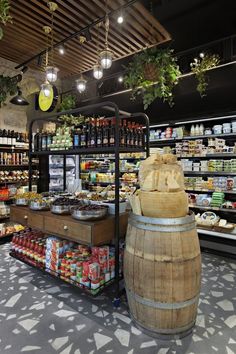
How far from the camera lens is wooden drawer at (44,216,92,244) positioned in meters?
2.50

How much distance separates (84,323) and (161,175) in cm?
163

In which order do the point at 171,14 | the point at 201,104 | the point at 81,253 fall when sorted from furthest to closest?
the point at 171,14 < the point at 201,104 < the point at 81,253

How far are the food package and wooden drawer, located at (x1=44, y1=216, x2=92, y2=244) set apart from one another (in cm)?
81

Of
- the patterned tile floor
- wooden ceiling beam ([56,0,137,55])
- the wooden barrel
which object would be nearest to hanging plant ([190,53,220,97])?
wooden ceiling beam ([56,0,137,55])

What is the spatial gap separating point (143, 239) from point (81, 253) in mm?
1112

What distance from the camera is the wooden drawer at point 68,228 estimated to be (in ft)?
8.20

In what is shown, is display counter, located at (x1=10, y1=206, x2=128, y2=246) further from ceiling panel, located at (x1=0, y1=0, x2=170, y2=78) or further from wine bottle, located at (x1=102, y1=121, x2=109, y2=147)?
ceiling panel, located at (x1=0, y1=0, x2=170, y2=78)

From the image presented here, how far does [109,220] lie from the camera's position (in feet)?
8.74

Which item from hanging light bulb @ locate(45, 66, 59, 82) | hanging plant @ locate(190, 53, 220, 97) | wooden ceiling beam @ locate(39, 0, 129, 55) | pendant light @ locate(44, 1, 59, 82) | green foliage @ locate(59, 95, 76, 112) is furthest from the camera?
green foliage @ locate(59, 95, 76, 112)

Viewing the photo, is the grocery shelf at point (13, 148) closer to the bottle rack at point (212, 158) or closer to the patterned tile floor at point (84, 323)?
the patterned tile floor at point (84, 323)

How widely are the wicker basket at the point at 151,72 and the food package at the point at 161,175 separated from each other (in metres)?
2.21

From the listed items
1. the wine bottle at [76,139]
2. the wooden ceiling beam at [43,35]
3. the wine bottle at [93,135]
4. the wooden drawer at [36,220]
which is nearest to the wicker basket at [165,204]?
the wine bottle at [93,135]

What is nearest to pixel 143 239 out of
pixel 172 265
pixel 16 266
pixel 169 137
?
pixel 172 265

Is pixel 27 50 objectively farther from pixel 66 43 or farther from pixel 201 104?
pixel 201 104
